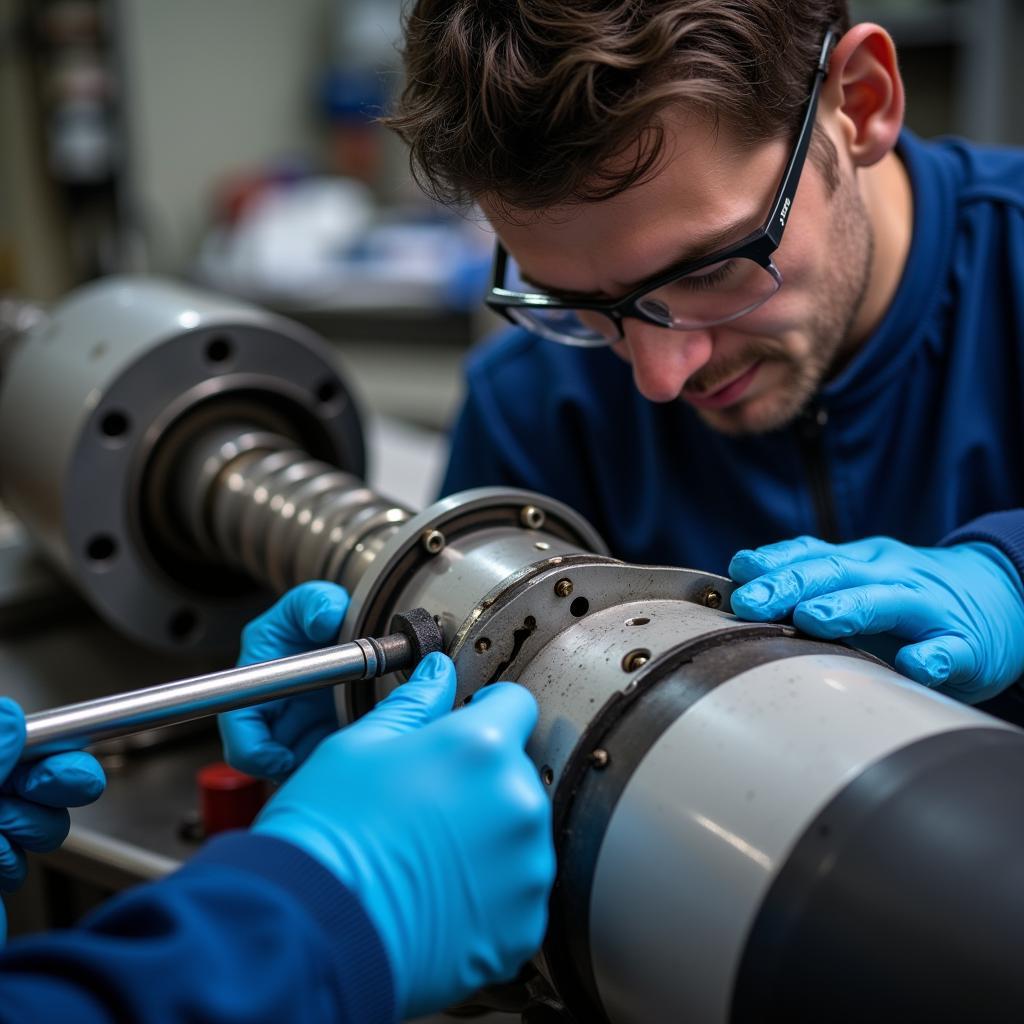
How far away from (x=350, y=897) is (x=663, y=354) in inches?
19.8

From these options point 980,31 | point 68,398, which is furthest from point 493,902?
point 980,31

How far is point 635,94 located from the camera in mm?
734

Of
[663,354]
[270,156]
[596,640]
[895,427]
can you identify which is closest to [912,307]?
[895,427]

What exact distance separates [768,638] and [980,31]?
250cm

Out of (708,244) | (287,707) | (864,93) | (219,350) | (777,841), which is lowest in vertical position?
(287,707)

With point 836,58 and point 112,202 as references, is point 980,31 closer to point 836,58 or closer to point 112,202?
point 836,58

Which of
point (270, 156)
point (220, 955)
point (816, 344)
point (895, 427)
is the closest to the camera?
point (220, 955)

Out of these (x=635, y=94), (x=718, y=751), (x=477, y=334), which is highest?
(x=635, y=94)

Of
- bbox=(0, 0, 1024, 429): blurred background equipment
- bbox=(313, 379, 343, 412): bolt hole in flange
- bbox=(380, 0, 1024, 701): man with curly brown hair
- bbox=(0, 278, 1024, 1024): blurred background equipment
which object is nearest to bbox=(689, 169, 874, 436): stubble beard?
bbox=(380, 0, 1024, 701): man with curly brown hair

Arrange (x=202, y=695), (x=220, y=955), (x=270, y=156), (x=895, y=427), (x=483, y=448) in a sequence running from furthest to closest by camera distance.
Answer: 1. (x=270, y=156)
2. (x=483, y=448)
3. (x=895, y=427)
4. (x=202, y=695)
5. (x=220, y=955)

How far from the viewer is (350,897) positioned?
1.65ft

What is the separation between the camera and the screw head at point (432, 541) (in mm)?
714

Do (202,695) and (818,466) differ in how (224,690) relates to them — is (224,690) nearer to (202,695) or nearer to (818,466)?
(202,695)

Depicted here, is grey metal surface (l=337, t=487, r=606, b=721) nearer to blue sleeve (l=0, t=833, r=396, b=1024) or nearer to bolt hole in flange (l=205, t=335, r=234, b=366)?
blue sleeve (l=0, t=833, r=396, b=1024)
